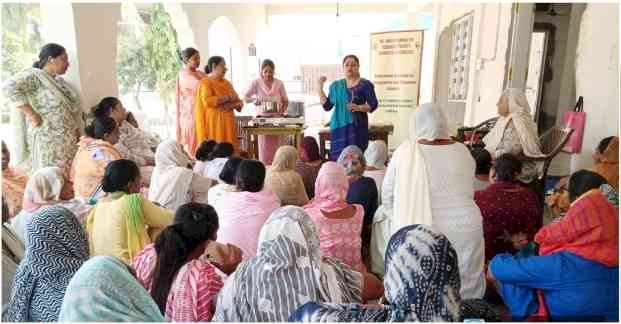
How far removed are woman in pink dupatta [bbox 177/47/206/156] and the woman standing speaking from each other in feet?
4.19

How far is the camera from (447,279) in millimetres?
967

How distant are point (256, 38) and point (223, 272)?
733 cm

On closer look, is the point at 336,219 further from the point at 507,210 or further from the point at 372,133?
the point at 372,133

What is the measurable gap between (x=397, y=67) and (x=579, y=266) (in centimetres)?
440

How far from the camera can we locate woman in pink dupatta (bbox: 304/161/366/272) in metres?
1.82

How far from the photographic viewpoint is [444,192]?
1.74 meters

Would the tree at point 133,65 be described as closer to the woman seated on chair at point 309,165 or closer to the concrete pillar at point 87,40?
the concrete pillar at point 87,40

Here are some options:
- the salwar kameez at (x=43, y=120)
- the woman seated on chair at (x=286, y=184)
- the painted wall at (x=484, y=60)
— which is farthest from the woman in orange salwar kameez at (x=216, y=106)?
the painted wall at (x=484, y=60)

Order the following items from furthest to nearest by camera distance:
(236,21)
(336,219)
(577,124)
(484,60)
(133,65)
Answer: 1. (236,21)
2. (133,65)
3. (484,60)
4. (577,124)
5. (336,219)

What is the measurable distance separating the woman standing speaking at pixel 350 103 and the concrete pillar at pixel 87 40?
1.87m

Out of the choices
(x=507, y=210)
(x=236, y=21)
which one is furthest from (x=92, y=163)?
(x=236, y=21)

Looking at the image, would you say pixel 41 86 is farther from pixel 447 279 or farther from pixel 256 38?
pixel 256 38

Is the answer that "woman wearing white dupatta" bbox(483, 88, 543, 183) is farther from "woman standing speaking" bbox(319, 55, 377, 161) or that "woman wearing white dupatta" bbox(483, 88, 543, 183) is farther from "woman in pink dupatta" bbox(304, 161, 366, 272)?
"woman in pink dupatta" bbox(304, 161, 366, 272)

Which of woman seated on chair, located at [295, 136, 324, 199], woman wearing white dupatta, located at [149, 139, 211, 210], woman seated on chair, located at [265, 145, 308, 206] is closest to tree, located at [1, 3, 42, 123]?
woman wearing white dupatta, located at [149, 139, 211, 210]
